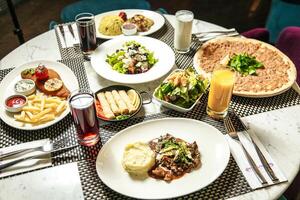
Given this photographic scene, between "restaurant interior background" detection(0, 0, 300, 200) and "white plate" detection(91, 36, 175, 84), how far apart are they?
229 cm

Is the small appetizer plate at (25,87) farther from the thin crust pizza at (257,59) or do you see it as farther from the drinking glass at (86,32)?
the thin crust pizza at (257,59)

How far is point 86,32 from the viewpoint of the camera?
179 centimetres

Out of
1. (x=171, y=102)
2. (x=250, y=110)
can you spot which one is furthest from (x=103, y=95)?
(x=250, y=110)

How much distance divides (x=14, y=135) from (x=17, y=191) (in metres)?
0.29

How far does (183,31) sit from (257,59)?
44 cm

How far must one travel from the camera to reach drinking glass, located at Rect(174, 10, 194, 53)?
183 cm

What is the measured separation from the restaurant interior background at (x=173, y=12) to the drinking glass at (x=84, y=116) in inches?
112

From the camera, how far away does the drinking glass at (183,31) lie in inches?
72.1

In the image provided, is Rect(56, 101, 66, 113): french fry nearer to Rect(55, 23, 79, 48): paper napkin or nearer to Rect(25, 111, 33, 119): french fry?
Rect(25, 111, 33, 119): french fry

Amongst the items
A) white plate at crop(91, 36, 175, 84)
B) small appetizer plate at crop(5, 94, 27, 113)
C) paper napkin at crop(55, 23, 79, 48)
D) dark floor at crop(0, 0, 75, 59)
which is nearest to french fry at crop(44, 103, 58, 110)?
A: small appetizer plate at crop(5, 94, 27, 113)

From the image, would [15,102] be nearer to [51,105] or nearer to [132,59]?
[51,105]

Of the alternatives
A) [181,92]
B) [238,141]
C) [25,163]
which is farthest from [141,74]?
[25,163]

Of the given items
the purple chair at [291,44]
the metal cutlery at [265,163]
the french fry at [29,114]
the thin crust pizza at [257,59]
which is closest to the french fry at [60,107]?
the french fry at [29,114]

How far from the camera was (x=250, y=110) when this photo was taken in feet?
4.95
